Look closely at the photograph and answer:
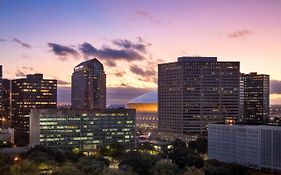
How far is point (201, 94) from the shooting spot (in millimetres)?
175875

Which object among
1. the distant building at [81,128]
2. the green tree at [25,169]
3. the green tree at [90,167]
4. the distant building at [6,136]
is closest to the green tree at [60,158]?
the green tree at [90,167]

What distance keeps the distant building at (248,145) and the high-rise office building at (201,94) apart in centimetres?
5284

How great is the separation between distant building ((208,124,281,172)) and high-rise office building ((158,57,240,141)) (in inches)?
2080

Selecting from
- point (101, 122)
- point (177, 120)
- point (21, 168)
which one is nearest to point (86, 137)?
point (101, 122)

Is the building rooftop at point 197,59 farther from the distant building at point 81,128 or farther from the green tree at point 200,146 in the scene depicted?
the green tree at point 200,146

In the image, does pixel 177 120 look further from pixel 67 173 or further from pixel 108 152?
pixel 67 173

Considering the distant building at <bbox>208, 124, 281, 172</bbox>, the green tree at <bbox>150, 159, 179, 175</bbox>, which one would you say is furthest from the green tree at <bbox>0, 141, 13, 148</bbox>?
the green tree at <bbox>150, 159, 179, 175</bbox>

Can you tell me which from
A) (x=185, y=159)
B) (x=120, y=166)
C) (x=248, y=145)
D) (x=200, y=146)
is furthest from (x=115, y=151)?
(x=248, y=145)

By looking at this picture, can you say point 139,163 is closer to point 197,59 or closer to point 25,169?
point 25,169

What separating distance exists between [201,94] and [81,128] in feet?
190

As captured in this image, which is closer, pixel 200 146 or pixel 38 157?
pixel 38 157

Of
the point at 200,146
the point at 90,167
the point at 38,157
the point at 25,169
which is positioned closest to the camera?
the point at 25,169

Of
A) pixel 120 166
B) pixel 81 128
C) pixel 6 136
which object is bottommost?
pixel 120 166

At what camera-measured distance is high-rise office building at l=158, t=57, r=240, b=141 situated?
568ft
